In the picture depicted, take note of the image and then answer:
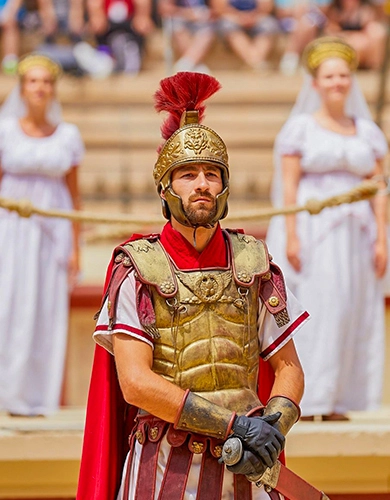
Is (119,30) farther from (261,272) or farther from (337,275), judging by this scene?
(261,272)

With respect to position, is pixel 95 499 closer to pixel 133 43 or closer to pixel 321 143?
pixel 321 143

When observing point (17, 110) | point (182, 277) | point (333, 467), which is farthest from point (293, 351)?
point (17, 110)

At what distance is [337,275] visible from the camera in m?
5.77

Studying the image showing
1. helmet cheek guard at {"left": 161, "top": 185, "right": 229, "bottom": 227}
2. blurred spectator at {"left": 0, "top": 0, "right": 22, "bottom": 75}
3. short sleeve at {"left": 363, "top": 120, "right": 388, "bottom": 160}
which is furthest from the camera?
blurred spectator at {"left": 0, "top": 0, "right": 22, "bottom": 75}

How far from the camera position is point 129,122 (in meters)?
11.7

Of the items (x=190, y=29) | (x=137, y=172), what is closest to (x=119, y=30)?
(x=190, y=29)

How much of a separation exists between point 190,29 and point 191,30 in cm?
2

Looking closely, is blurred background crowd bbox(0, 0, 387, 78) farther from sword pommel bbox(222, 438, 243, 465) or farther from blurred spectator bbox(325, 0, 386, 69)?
sword pommel bbox(222, 438, 243, 465)

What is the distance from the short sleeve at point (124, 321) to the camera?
10.9 feet

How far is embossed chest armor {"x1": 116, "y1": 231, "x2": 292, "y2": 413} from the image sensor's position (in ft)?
11.0

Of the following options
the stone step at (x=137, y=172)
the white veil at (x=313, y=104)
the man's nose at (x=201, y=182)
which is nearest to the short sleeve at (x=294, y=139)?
the white veil at (x=313, y=104)

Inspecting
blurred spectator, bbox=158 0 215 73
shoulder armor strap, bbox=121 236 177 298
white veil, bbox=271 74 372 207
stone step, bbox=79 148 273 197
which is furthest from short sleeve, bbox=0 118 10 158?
blurred spectator, bbox=158 0 215 73

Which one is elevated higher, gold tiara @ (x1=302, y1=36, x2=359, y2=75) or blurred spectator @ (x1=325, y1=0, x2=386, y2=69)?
blurred spectator @ (x1=325, y1=0, x2=386, y2=69)

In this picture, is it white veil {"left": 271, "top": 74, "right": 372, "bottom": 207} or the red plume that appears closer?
the red plume
